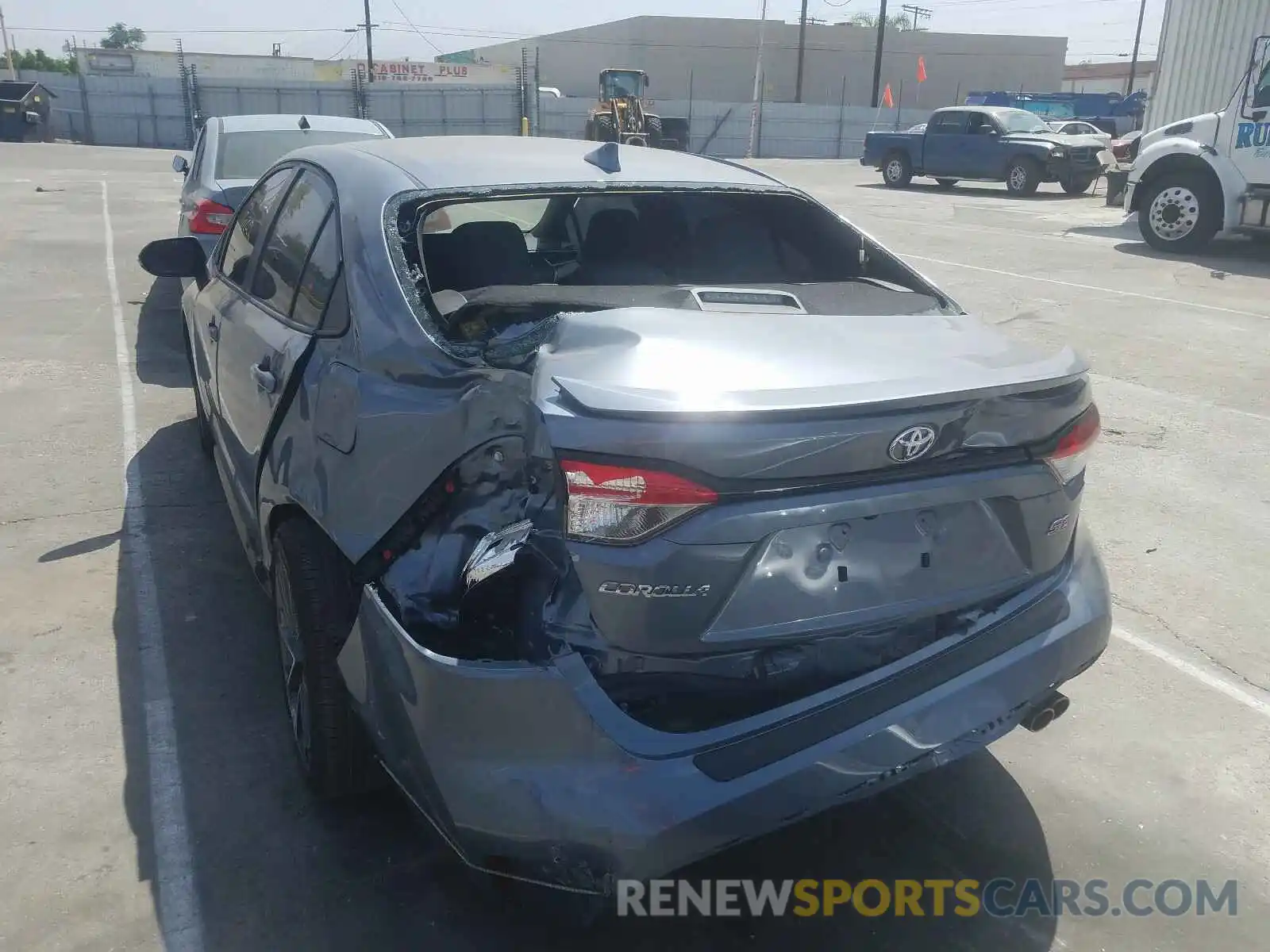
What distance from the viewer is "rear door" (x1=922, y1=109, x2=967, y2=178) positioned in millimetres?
24422

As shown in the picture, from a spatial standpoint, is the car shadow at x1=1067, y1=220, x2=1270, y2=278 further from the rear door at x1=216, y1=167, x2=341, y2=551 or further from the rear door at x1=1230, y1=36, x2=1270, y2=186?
the rear door at x1=216, y1=167, x2=341, y2=551

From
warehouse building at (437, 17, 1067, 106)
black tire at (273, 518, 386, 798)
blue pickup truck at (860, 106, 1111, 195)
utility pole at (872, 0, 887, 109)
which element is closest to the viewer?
black tire at (273, 518, 386, 798)

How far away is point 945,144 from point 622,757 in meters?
25.1

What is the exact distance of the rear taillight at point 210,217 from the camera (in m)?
7.87

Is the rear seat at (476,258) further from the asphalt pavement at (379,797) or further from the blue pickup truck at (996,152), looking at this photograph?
the blue pickup truck at (996,152)

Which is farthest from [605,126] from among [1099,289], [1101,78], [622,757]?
[1101,78]

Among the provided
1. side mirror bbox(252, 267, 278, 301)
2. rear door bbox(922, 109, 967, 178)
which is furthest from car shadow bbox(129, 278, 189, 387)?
rear door bbox(922, 109, 967, 178)

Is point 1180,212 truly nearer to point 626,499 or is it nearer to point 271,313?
point 271,313

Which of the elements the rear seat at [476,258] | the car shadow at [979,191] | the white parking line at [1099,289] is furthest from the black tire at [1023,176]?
the rear seat at [476,258]

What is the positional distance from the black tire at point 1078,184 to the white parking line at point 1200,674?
21.5m

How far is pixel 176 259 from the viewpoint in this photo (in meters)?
4.65

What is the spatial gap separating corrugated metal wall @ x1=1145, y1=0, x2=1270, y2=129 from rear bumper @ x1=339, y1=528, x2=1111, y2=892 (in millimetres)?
16259

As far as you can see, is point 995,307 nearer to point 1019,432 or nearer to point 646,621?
point 1019,432

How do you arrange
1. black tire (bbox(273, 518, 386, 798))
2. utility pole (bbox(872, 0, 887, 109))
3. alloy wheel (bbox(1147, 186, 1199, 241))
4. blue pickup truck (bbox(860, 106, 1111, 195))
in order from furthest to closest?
utility pole (bbox(872, 0, 887, 109)) → blue pickup truck (bbox(860, 106, 1111, 195)) → alloy wheel (bbox(1147, 186, 1199, 241)) → black tire (bbox(273, 518, 386, 798))
